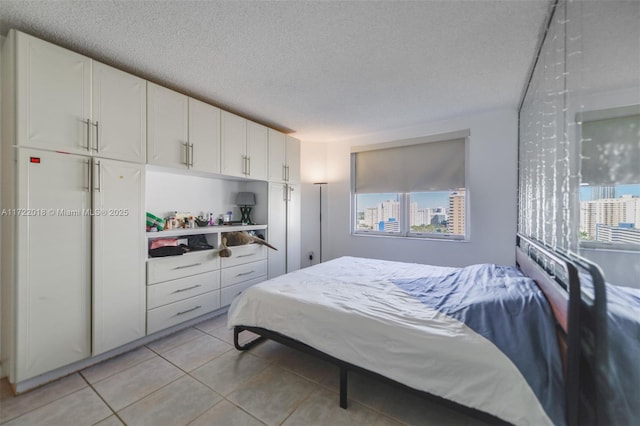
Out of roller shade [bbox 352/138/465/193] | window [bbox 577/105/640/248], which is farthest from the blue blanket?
roller shade [bbox 352/138/465/193]

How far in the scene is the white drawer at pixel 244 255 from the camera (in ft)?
10.3

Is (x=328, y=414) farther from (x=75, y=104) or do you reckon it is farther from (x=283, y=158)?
(x=283, y=158)

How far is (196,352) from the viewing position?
89.5 inches

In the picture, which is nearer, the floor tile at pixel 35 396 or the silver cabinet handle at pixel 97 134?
the floor tile at pixel 35 396

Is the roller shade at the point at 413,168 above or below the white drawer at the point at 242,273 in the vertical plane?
above

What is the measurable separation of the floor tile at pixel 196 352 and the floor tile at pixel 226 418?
566mm

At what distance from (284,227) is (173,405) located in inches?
99.0

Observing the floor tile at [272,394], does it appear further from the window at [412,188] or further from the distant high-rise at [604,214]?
the window at [412,188]

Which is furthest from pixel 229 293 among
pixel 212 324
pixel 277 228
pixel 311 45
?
pixel 311 45

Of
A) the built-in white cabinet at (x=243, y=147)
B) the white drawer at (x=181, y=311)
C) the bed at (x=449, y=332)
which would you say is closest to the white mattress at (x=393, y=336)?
the bed at (x=449, y=332)

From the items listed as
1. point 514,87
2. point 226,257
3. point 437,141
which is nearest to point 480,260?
point 437,141

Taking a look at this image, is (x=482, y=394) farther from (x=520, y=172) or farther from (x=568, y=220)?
(x=520, y=172)

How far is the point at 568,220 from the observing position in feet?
4.66

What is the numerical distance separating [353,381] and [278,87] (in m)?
2.73
